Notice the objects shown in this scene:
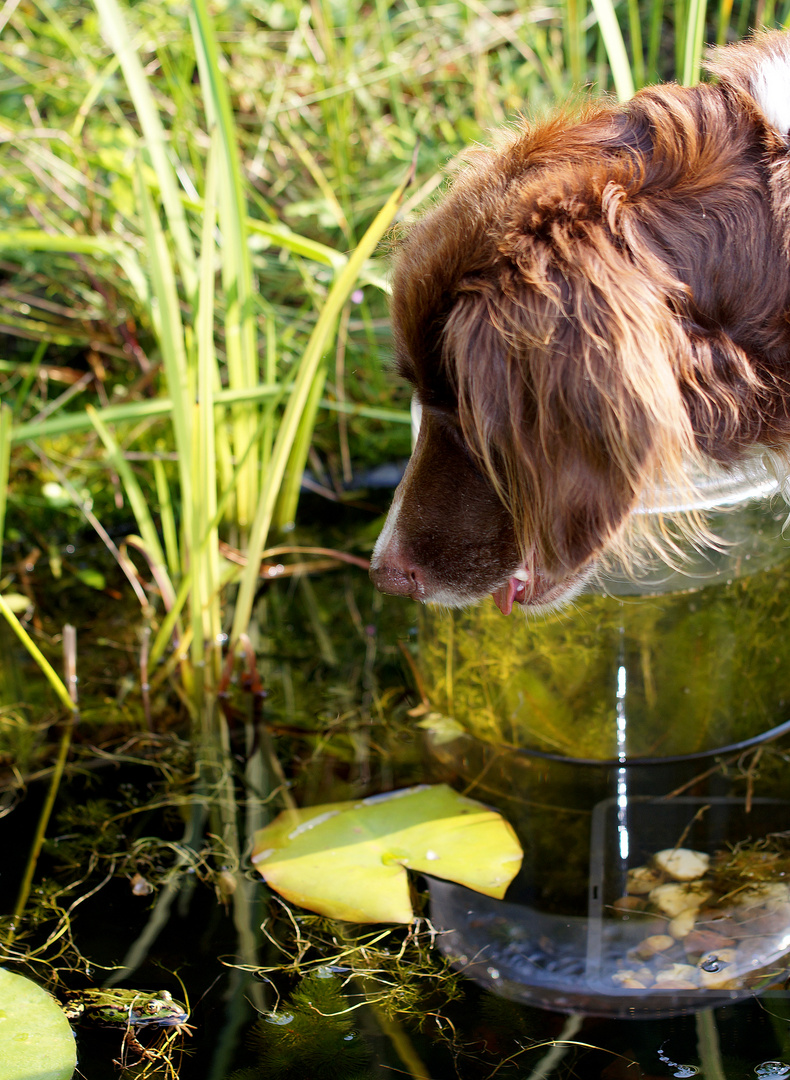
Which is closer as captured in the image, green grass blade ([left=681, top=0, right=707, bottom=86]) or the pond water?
the pond water

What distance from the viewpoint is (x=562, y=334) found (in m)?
1.15

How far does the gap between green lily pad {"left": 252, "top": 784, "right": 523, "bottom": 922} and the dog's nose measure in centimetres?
53

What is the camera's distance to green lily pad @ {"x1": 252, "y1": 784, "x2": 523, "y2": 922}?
64.1 inches

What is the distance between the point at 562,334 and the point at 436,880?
1061 millimetres

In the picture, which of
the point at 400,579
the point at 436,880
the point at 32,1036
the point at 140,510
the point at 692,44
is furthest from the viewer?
the point at 140,510

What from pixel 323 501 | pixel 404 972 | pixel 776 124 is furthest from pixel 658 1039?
pixel 323 501

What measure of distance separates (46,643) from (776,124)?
212 cm

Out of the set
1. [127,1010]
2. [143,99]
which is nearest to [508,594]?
[127,1010]

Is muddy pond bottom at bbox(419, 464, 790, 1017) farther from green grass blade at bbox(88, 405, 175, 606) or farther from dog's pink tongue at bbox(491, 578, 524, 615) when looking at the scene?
green grass blade at bbox(88, 405, 175, 606)

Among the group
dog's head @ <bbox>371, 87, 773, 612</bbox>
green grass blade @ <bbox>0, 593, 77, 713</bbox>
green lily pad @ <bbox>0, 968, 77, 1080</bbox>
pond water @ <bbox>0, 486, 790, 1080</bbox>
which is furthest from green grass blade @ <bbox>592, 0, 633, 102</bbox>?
green lily pad @ <bbox>0, 968, 77, 1080</bbox>

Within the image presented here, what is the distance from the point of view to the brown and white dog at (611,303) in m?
1.15

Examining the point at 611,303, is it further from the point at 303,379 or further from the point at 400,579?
the point at 303,379

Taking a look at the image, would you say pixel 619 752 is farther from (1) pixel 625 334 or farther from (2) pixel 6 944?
(2) pixel 6 944

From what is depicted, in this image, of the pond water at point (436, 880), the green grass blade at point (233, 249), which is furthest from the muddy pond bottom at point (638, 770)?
the green grass blade at point (233, 249)
